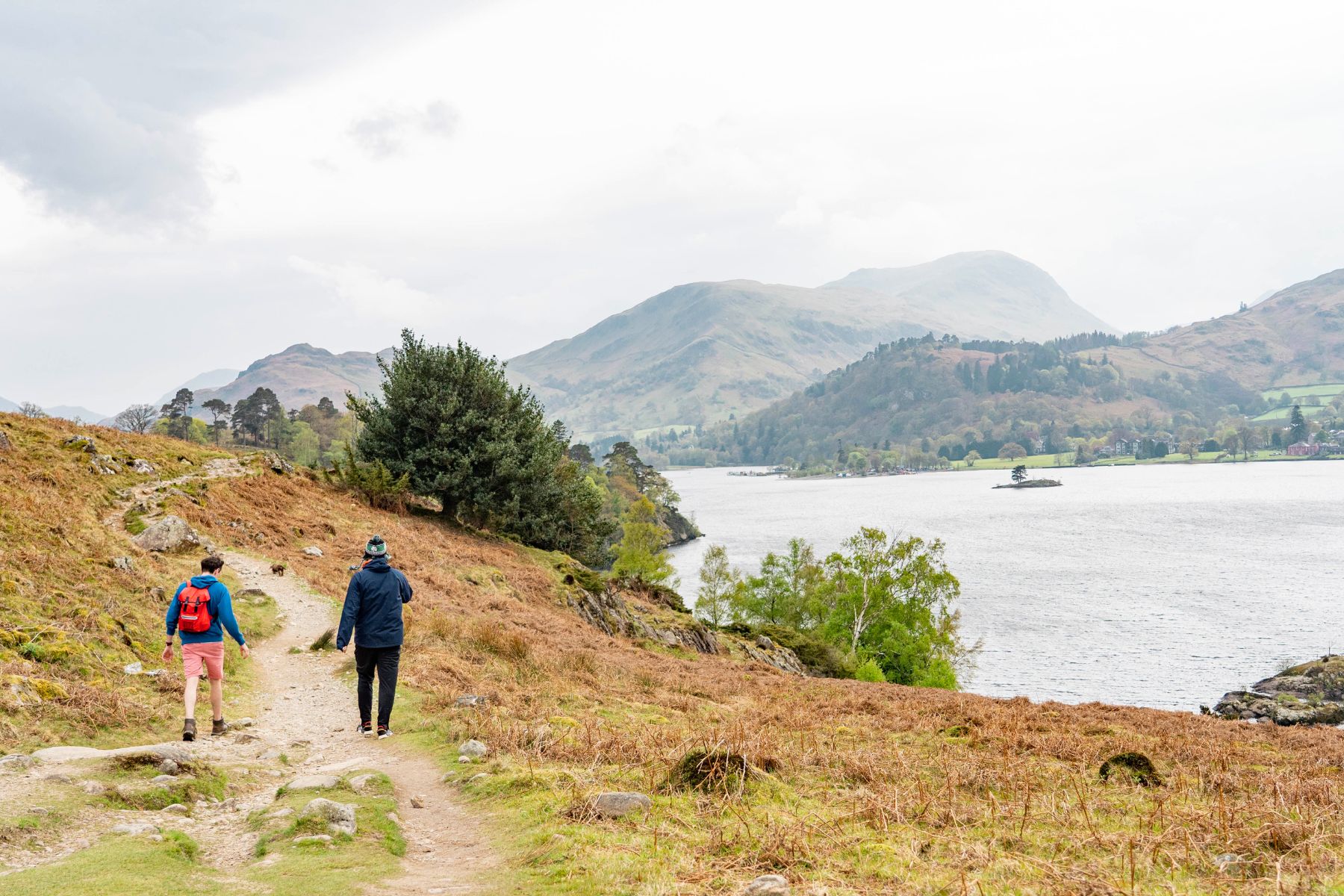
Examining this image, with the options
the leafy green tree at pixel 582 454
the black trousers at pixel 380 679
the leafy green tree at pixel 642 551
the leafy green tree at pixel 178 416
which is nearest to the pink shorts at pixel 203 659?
the black trousers at pixel 380 679

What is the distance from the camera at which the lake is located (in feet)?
176

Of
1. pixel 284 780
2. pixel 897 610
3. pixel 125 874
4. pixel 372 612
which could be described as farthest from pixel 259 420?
pixel 125 874

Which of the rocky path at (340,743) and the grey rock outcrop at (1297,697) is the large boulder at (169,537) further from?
the grey rock outcrop at (1297,697)

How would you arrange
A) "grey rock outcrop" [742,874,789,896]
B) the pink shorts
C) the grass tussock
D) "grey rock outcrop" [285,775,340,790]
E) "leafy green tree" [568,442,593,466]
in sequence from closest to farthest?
"grey rock outcrop" [742,874,789,896], the grass tussock, "grey rock outcrop" [285,775,340,790], the pink shorts, "leafy green tree" [568,442,593,466]

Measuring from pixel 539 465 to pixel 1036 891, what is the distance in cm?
3425

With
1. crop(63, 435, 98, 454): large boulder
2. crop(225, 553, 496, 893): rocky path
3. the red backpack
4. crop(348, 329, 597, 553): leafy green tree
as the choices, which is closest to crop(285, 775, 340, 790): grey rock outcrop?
crop(225, 553, 496, 893): rocky path

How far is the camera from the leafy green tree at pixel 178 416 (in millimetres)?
116438

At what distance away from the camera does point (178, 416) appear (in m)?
123

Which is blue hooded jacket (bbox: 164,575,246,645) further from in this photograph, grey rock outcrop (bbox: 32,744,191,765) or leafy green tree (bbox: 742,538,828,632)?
leafy green tree (bbox: 742,538,828,632)

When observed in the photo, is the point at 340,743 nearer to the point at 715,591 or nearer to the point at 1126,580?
the point at 715,591

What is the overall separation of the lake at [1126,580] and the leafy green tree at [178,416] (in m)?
77.5

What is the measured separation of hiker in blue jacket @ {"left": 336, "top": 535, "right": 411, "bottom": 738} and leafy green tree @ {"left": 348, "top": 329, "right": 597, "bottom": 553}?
80.6 ft

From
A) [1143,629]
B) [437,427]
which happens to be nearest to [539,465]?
[437,427]

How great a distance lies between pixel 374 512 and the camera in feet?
110
